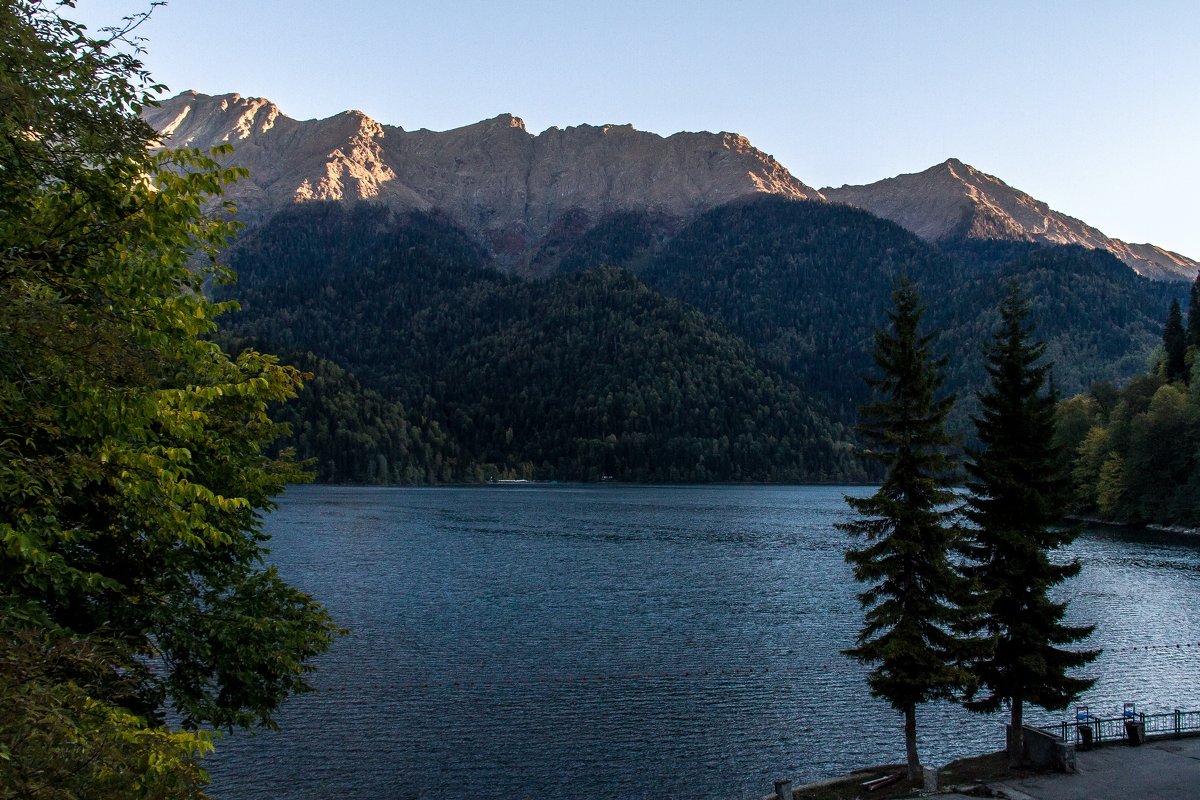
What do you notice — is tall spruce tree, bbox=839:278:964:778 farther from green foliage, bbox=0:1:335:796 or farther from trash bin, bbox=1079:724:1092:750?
green foliage, bbox=0:1:335:796

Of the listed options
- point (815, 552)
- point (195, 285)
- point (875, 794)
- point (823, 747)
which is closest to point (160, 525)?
point (195, 285)

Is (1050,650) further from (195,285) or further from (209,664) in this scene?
(195,285)

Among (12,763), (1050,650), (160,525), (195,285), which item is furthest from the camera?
(1050,650)

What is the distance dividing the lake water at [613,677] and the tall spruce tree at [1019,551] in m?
8.44

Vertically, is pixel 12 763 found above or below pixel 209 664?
above

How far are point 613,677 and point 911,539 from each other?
29.1 metres

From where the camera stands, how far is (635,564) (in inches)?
4360

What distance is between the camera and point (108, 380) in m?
12.4

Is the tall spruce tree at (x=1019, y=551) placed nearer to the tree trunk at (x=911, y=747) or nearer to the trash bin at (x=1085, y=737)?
the trash bin at (x=1085, y=737)

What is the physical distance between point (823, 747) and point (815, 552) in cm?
8186

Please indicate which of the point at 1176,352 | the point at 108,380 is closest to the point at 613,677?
the point at 108,380

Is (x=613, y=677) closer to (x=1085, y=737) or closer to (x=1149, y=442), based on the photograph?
(x=1085, y=737)

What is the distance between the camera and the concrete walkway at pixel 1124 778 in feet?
96.3

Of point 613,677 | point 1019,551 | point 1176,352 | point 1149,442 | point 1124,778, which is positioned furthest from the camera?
point 1176,352
